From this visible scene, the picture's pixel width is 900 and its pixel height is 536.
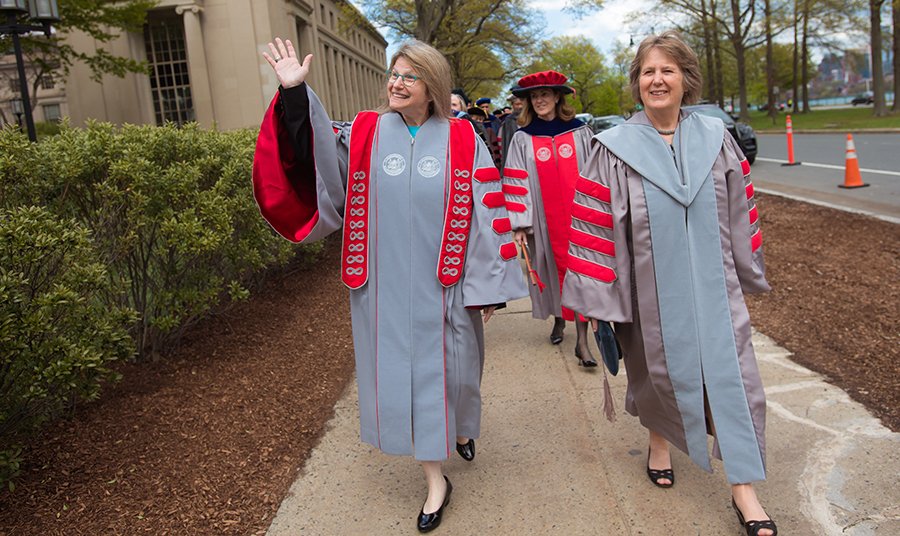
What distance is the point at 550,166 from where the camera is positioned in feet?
16.3

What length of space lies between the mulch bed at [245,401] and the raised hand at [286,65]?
1.90 metres

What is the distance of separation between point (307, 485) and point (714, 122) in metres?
2.50

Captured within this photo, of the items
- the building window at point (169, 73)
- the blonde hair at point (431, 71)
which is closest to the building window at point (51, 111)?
the building window at point (169, 73)

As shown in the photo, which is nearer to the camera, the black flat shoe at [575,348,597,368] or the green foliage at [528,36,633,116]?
the black flat shoe at [575,348,597,368]

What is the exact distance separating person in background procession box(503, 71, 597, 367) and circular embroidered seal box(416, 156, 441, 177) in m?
1.79

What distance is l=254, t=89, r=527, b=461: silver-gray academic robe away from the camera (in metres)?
3.04

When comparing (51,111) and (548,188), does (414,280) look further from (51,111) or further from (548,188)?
(51,111)

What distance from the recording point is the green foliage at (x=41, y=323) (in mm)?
2869

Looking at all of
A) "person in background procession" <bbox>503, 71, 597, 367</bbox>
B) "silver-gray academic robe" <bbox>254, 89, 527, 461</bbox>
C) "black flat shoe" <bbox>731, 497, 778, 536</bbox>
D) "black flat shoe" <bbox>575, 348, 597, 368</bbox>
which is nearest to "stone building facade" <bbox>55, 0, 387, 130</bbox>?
"person in background procession" <bbox>503, 71, 597, 367</bbox>

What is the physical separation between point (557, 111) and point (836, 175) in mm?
11202

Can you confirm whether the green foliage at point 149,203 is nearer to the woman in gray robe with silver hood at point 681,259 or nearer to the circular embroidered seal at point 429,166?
the circular embroidered seal at point 429,166

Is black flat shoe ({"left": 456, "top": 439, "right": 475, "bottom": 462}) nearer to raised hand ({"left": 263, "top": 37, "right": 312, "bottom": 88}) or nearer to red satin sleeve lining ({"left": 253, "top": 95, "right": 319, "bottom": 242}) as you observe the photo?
red satin sleeve lining ({"left": 253, "top": 95, "right": 319, "bottom": 242})

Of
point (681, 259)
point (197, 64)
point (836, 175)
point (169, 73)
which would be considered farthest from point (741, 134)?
point (169, 73)

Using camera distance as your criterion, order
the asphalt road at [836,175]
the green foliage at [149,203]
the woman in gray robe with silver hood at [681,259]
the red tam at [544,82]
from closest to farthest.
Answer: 1. the woman in gray robe with silver hood at [681,259]
2. the green foliage at [149,203]
3. the red tam at [544,82]
4. the asphalt road at [836,175]
